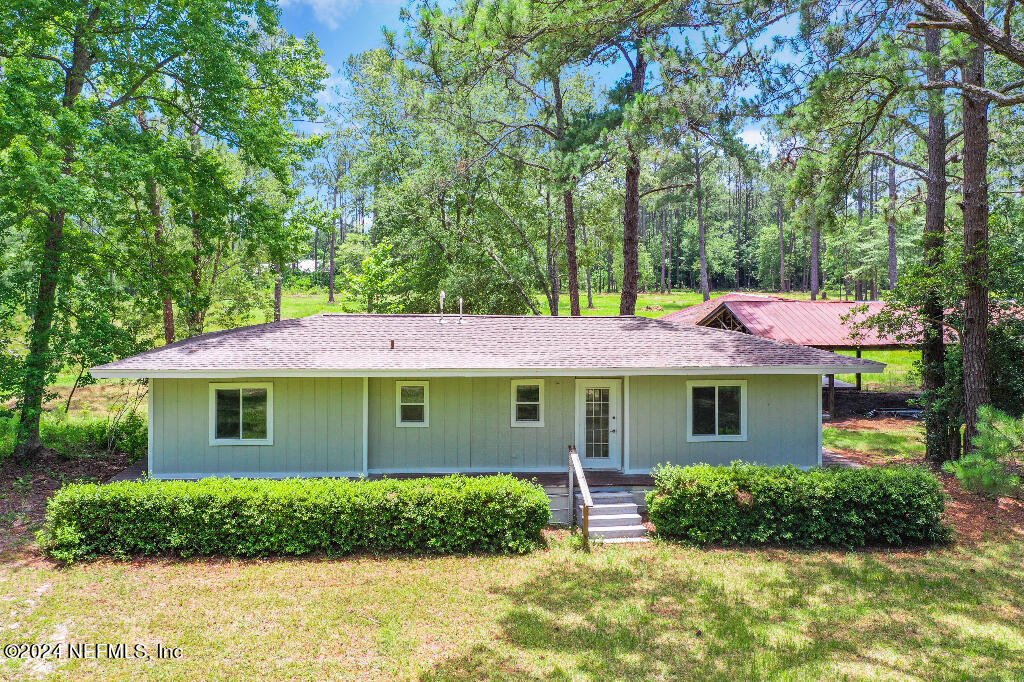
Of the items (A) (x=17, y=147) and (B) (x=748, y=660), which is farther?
(A) (x=17, y=147)

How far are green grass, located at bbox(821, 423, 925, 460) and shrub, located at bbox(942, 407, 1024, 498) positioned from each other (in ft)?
24.8

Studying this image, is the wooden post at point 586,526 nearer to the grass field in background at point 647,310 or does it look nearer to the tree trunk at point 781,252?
the grass field in background at point 647,310

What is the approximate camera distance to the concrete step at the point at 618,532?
32.4 feet

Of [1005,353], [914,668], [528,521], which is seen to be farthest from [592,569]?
[1005,353]

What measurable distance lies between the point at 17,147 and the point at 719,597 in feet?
45.3

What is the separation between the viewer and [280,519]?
891cm

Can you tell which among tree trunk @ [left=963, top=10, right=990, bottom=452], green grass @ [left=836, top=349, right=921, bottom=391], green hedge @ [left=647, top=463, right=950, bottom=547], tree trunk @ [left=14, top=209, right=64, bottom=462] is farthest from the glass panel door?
green grass @ [left=836, top=349, right=921, bottom=391]

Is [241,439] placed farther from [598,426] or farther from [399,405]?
[598,426]

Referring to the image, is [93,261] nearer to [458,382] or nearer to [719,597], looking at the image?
[458,382]

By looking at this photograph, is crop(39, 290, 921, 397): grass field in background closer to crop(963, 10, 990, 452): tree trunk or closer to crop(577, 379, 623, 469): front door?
crop(963, 10, 990, 452): tree trunk

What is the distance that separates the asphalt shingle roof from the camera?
35.9ft

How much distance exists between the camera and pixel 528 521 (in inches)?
368

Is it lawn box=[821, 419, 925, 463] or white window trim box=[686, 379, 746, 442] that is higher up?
white window trim box=[686, 379, 746, 442]

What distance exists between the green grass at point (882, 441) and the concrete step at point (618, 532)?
7.33 metres
